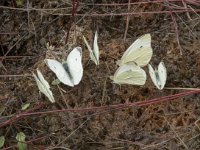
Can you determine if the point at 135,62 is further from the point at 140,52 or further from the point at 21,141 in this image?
the point at 21,141

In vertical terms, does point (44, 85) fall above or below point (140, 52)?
below

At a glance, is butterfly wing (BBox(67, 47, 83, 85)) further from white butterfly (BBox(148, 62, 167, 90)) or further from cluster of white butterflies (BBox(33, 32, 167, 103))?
white butterfly (BBox(148, 62, 167, 90))

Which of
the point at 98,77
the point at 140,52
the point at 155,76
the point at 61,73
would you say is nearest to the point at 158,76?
the point at 155,76

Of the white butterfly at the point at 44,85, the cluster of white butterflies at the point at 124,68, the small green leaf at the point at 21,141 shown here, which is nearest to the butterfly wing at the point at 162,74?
the cluster of white butterflies at the point at 124,68

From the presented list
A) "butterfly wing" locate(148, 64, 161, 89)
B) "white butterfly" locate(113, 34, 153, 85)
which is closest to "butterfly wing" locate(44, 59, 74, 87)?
"white butterfly" locate(113, 34, 153, 85)

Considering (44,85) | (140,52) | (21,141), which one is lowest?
(21,141)

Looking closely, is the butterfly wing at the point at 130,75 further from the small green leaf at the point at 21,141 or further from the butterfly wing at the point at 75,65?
the small green leaf at the point at 21,141
